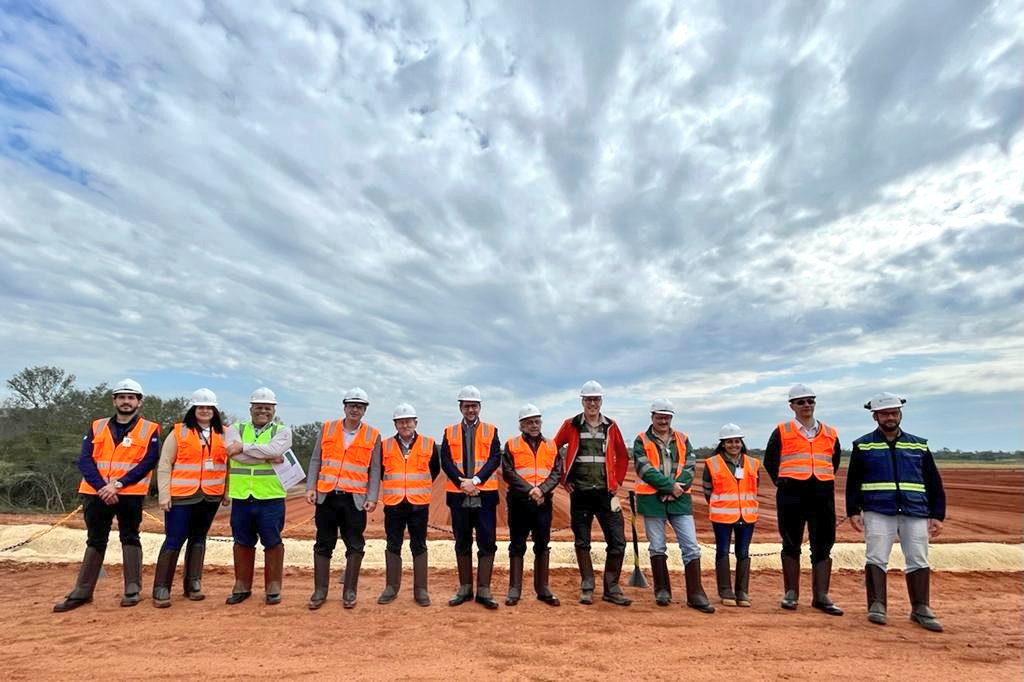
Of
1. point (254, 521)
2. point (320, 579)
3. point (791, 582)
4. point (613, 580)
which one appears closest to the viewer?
point (254, 521)

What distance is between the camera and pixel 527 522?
21.4 ft

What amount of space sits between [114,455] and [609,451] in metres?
5.54

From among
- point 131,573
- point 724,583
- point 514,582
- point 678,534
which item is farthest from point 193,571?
point 724,583

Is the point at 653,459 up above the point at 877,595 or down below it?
above

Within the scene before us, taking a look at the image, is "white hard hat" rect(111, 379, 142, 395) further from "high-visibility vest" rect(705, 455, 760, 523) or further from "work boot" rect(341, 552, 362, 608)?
"high-visibility vest" rect(705, 455, 760, 523)

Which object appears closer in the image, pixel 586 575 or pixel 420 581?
pixel 420 581

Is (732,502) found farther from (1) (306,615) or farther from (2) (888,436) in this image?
(1) (306,615)

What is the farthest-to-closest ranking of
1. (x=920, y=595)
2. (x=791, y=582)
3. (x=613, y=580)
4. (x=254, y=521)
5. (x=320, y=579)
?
(x=613, y=580), (x=791, y=582), (x=320, y=579), (x=254, y=521), (x=920, y=595)

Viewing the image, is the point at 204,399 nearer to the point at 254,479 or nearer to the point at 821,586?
the point at 254,479

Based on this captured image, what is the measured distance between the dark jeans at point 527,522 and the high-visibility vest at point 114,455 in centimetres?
410

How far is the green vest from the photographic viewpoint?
20.4 feet

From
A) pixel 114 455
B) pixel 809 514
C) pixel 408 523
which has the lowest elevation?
pixel 408 523

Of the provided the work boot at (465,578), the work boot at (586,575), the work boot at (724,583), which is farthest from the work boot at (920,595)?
the work boot at (465,578)

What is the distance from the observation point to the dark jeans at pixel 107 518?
624 cm
